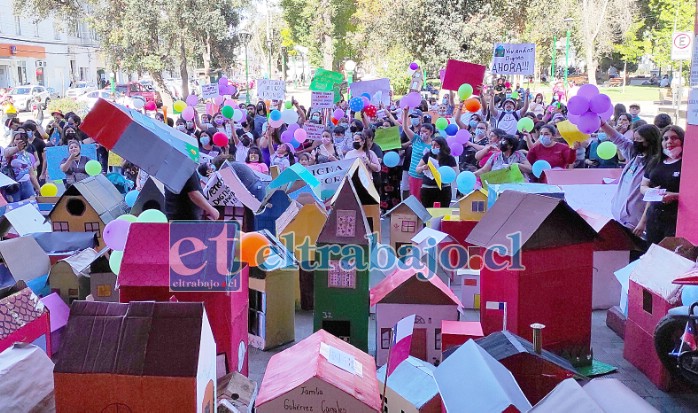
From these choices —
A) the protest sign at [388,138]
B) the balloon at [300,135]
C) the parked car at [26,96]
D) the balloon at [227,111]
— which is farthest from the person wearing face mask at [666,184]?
the parked car at [26,96]

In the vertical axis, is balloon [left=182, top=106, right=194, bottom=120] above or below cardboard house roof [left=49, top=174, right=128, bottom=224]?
above

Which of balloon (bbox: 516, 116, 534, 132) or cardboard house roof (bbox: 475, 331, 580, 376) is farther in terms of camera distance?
balloon (bbox: 516, 116, 534, 132)

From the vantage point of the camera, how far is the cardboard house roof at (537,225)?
4102 mm

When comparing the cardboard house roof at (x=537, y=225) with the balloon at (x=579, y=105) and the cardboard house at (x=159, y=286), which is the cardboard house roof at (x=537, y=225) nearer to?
the cardboard house at (x=159, y=286)

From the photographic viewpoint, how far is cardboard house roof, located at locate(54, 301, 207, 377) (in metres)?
2.13

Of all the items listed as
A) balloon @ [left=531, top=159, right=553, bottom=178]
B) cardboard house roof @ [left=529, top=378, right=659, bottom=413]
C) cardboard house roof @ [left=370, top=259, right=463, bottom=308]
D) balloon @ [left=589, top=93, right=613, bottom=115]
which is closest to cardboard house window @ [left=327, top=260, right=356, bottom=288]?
cardboard house roof @ [left=370, top=259, right=463, bottom=308]

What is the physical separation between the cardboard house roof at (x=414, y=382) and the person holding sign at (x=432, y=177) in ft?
16.2

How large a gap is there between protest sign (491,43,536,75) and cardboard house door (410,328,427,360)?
8.63m

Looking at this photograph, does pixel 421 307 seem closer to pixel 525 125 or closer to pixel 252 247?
pixel 252 247

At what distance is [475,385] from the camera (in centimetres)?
231

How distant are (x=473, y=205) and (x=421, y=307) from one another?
8.15ft

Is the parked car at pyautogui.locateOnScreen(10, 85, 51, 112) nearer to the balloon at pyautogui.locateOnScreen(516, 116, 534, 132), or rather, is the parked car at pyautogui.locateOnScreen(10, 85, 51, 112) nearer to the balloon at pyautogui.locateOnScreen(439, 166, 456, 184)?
the balloon at pyautogui.locateOnScreen(516, 116, 534, 132)

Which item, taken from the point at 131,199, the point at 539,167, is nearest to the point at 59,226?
the point at 131,199

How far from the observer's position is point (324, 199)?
700cm
